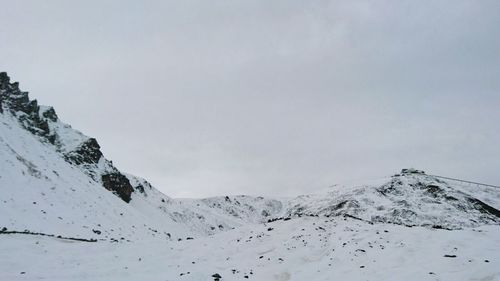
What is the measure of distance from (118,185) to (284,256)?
74912mm

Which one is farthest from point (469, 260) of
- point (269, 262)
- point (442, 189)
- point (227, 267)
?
point (442, 189)

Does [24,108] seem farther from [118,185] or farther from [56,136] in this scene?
[118,185]

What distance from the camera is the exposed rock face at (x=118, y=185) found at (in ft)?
296

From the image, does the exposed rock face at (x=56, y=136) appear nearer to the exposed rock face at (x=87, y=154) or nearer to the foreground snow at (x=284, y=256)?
the exposed rock face at (x=87, y=154)

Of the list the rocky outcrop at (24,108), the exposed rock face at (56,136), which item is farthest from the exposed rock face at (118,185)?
the rocky outcrop at (24,108)

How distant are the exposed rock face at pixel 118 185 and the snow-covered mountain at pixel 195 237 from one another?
29 centimetres

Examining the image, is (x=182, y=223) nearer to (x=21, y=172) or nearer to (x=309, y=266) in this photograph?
(x=21, y=172)

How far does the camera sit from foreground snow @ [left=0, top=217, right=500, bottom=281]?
19.7 metres

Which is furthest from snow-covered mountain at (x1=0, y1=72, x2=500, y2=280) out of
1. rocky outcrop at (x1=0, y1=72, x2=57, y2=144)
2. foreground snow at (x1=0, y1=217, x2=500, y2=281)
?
rocky outcrop at (x1=0, y1=72, x2=57, y2=144)

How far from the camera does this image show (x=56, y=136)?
87625 millimetres

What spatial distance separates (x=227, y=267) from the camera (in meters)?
23.1

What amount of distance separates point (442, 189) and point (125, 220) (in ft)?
182

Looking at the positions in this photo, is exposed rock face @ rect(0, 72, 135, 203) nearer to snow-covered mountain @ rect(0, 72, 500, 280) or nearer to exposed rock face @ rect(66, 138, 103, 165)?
exposed rock face @ rect(66, 138, 103, 165)

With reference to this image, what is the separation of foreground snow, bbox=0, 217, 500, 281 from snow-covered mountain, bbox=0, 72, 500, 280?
8cm
